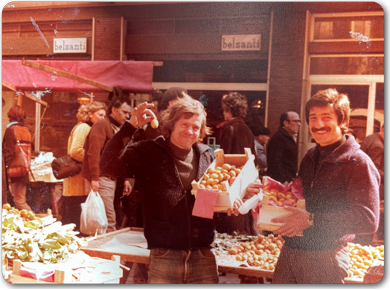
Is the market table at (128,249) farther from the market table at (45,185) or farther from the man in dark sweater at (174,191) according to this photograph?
the market table at (45,185)

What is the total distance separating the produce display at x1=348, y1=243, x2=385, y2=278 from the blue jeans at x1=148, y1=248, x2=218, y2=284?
916mm

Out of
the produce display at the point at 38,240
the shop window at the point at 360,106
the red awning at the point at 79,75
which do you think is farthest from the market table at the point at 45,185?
the shop window at the point at 360,106

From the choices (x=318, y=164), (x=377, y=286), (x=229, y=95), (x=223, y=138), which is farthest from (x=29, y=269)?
(x=377, y=286)

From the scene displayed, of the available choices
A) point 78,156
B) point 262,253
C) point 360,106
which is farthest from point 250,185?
point 78,156

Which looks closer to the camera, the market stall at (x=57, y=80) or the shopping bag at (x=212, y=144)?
the shopping bag at (x=212, y=144)

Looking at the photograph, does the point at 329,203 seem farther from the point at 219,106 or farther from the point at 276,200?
the point at 219,106

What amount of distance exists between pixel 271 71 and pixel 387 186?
1132mm

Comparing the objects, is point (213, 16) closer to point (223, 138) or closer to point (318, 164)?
point (223, 138)

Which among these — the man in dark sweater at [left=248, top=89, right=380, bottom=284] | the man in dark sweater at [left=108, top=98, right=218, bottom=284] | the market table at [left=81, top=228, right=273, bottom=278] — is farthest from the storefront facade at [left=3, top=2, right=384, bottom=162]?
the market table at [left=81, top=228, right=273, bottom=278]

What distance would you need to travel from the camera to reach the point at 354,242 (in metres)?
2.58

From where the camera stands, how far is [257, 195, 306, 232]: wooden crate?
2414mm

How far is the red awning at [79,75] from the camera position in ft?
9.24

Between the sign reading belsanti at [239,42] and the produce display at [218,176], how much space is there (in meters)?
0.82

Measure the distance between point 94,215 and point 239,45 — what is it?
1607 millimetres
